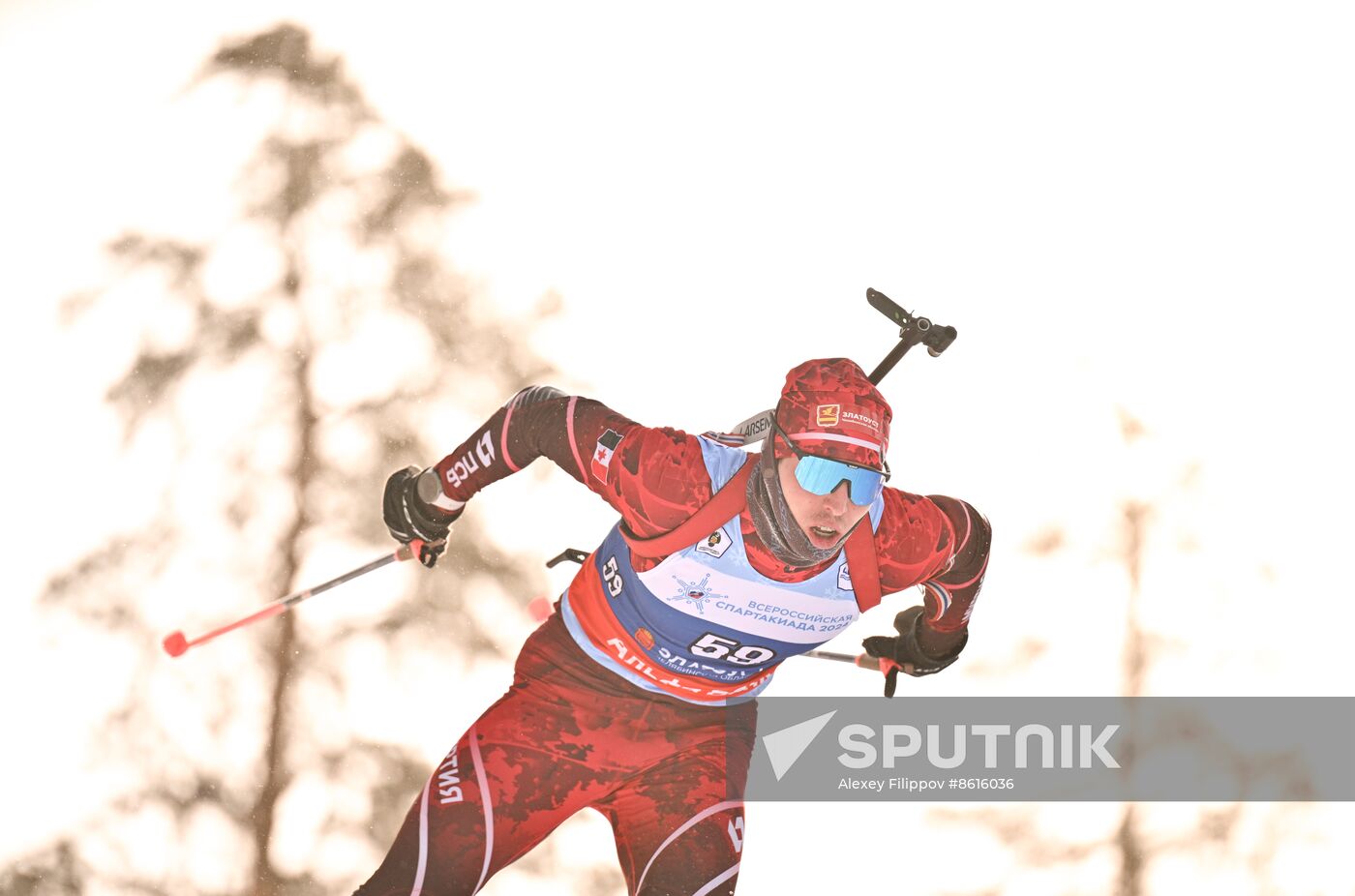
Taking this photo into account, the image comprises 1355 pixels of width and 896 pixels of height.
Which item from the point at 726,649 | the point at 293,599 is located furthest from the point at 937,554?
the point at 293,599

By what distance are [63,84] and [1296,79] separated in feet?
12.4

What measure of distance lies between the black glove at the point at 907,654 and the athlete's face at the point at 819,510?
68cm

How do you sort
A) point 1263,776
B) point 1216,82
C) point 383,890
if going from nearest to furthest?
point 383,890 → point 1216,82 → point 1263,776

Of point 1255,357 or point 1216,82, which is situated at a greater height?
point 1216,82

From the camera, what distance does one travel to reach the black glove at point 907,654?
157 inches

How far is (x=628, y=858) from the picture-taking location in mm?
3572

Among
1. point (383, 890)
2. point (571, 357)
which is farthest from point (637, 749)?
point (571, 357)

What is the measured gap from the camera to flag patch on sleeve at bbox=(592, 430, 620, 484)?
11.5 feet

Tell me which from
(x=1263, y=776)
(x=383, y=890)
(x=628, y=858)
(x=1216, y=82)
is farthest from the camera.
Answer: (x=1263, y=776)

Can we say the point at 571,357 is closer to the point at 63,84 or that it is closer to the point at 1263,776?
the point at 63,84

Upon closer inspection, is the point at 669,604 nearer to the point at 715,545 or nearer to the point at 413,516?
the point at 715,545

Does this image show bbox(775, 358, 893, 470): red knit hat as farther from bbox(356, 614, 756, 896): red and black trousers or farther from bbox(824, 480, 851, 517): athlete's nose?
bbox(356, 614, 756, 896): red and black trousers

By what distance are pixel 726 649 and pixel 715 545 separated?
0.81 feet

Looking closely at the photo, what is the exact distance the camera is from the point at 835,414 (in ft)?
11.0
